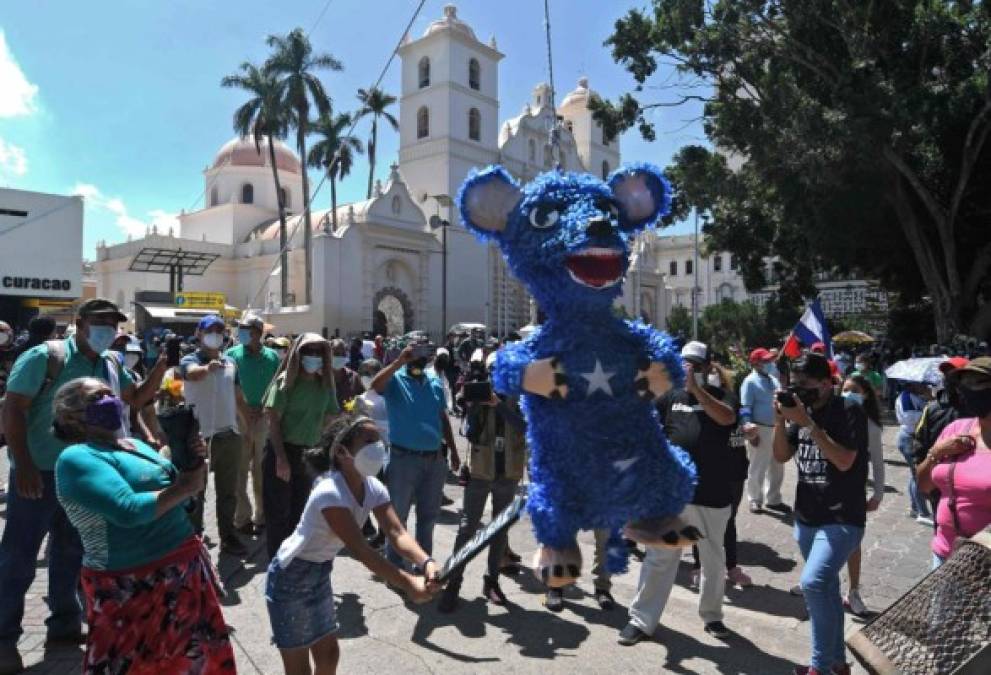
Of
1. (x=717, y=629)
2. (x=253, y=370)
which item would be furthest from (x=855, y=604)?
(x=253, y=370)

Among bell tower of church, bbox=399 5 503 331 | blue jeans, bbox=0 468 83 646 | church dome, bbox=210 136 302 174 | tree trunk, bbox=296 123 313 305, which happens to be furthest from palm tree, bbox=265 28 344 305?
blue jeans, bbox=0 468 83 646

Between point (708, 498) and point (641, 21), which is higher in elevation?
point (641, 21)

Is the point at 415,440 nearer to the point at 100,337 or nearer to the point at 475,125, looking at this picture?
the point at 100,337

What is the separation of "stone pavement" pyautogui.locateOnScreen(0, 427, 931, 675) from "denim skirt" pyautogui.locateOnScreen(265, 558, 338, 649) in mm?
1012

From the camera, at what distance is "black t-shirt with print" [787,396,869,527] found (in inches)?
137

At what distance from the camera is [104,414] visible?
2.49m

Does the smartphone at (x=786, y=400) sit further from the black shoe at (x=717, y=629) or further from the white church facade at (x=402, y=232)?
the white church facade at (x=402, y=232)

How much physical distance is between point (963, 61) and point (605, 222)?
55.7 feet

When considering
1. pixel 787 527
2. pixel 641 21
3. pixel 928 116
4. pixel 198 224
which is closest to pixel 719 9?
pixel 641 21

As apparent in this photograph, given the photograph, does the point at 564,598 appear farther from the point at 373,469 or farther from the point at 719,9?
the point at 719,9

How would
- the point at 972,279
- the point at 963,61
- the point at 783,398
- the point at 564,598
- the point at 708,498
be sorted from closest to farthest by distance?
the point at 783,398, the point at 708,498, the point at 564,598, the point at 963,61, the point at 972,279

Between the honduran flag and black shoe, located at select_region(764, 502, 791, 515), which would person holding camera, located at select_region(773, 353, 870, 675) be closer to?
black shoe, located at select_region(764, 502, 791, 515)

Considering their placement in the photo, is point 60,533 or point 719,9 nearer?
point 60,533

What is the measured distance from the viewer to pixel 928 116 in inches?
562
